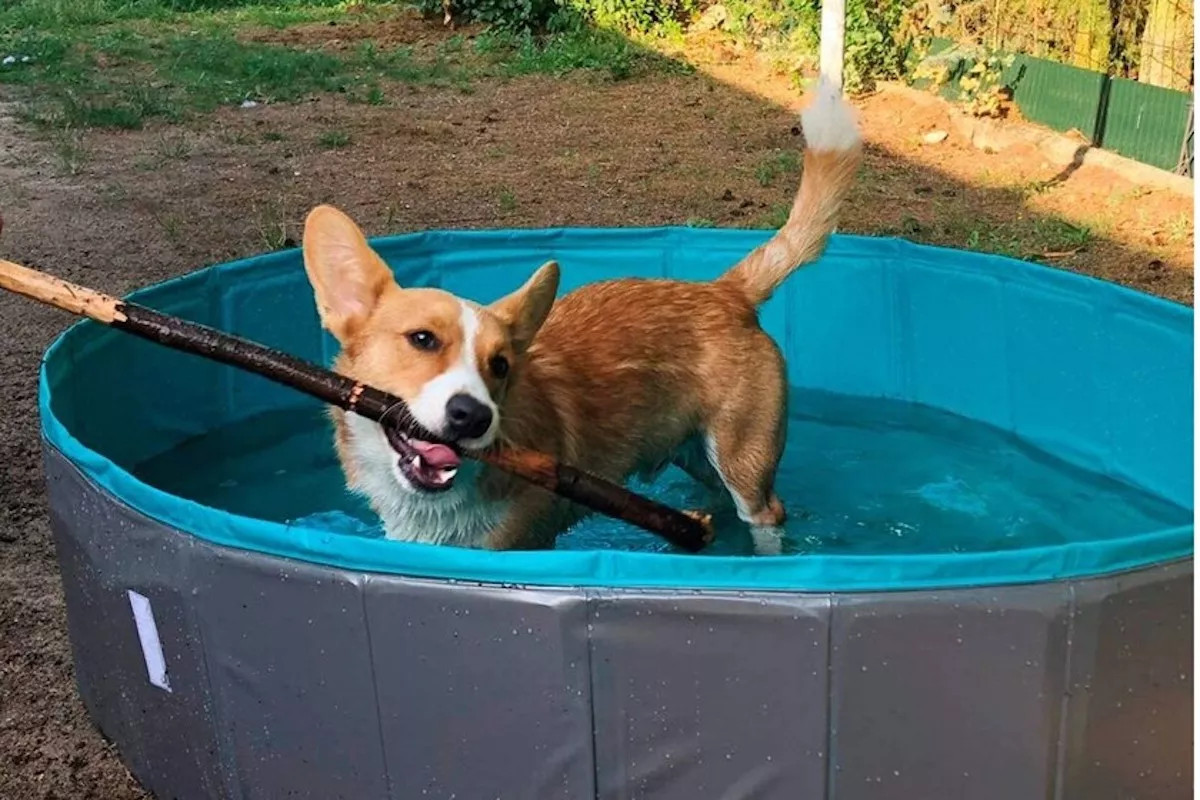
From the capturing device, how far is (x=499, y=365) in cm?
345

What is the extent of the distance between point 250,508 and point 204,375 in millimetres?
694

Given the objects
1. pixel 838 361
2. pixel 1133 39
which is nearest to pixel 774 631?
pixel 838 361

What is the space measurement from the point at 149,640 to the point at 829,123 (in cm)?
257

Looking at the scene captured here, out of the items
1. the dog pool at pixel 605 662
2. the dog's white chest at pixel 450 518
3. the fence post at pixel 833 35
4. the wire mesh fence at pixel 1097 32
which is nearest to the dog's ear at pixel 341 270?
the dog's white chest at pixel 450 518

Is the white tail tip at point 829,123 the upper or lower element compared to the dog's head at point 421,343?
upper

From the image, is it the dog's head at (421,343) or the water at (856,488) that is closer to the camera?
the dog's head at (421,343)

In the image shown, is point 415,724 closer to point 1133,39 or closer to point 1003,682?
point 1003,682

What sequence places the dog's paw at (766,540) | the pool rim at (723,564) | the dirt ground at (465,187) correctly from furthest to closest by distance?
the dirt ground at (465,187), the dog's paw at (766,540), the pool rim at (723,564)

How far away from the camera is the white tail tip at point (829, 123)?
166 inches

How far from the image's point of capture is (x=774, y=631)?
101 inches

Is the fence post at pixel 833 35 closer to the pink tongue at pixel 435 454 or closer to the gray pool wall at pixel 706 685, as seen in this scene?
the pink tongue at pixel 435 454

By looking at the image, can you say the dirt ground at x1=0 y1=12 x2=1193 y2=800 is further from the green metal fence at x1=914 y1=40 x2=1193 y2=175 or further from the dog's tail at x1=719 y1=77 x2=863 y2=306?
the dog's tail at x1=719 y1=77 x2=863 y2=306

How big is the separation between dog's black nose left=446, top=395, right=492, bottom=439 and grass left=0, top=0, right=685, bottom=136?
8130 mm

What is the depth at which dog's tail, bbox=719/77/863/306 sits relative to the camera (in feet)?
13.9
